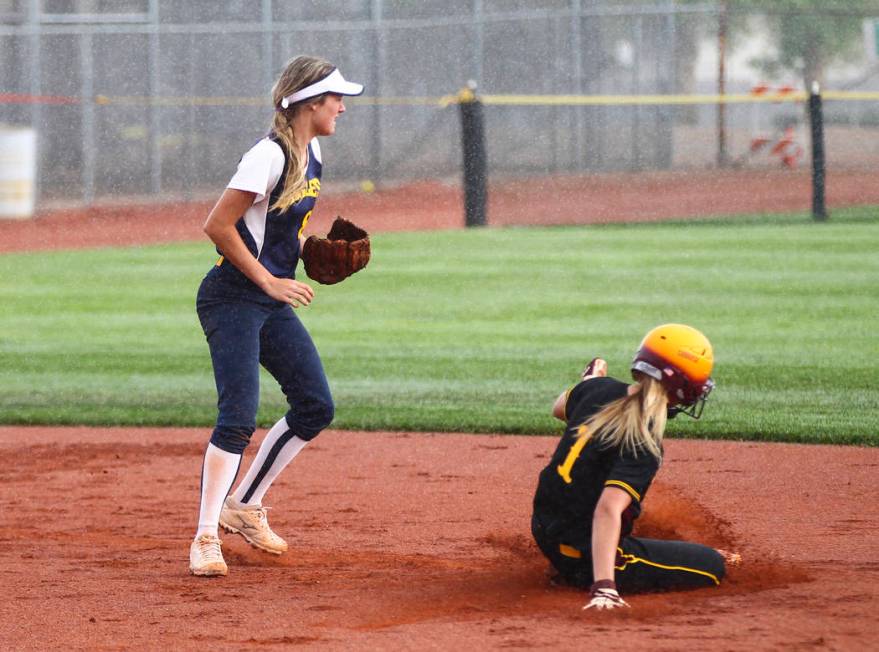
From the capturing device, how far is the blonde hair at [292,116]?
521 cm

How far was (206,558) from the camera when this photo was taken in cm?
528

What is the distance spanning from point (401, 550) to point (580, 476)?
131 cm

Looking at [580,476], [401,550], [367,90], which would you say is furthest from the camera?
[367,90]

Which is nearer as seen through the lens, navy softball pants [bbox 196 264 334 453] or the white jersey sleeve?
the white jersey sleeve

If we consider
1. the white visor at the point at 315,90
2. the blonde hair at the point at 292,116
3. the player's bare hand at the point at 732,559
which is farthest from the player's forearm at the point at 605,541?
the white visor at the point at 315,90

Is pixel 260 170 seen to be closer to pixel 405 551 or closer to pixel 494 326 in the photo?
pixel 405 551

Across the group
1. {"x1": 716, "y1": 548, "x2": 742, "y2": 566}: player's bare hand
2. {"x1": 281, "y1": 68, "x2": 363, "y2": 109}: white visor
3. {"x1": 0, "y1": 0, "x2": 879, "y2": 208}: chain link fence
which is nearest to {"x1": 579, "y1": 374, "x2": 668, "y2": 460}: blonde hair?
{"x1": 716, "y1": 548, "x2": 742, "y2": 566}: player's bare hand

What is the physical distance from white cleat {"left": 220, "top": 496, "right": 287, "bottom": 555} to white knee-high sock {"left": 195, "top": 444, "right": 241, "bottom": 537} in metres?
0.30

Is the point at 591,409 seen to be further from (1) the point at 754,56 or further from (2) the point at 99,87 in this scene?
(1) the point at 754,56

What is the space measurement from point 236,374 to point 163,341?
7.34m

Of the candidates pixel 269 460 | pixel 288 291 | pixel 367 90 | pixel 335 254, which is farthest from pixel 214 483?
pixel 367 90

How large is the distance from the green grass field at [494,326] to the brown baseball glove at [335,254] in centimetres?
308

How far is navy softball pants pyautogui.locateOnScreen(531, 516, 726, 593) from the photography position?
4773 mm

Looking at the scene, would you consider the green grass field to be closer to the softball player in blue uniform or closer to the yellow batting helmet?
the softball player in blue uniform
